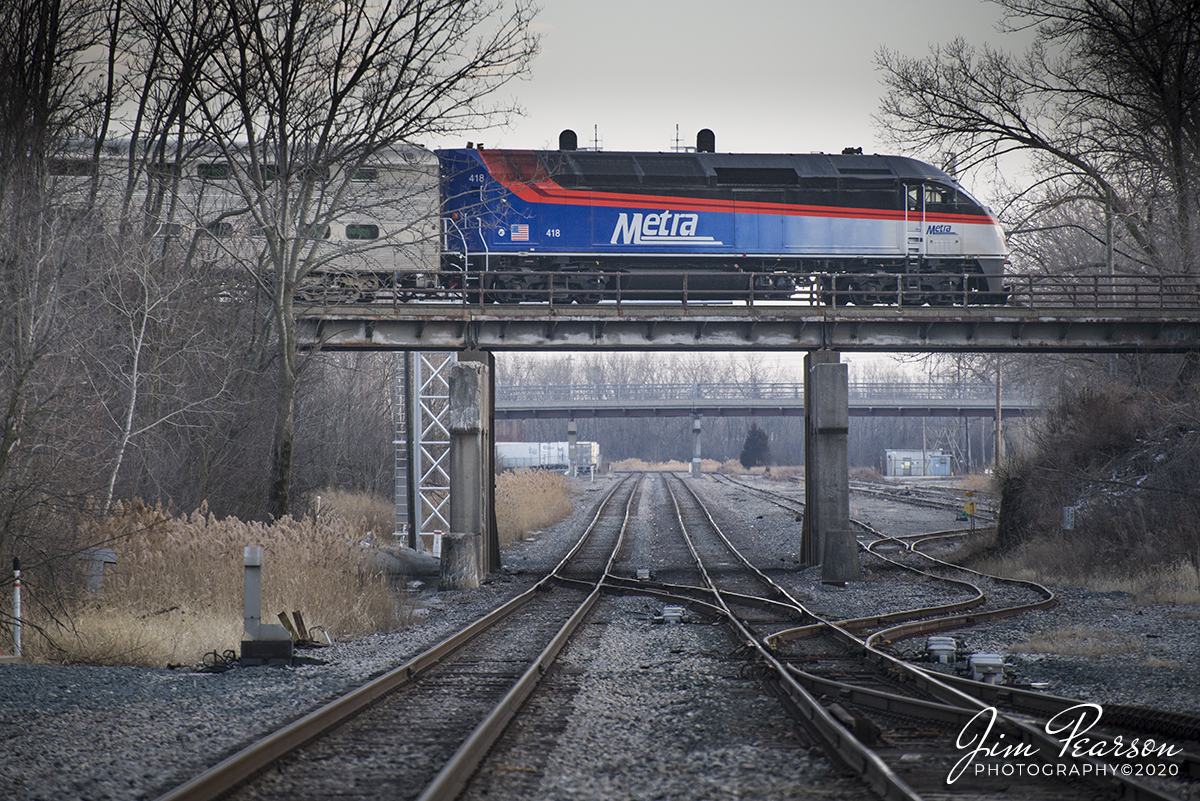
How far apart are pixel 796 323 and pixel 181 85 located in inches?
614

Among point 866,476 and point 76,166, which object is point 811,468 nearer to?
point 76,166

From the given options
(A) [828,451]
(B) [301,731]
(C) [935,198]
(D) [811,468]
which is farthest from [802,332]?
(B) [301,731]

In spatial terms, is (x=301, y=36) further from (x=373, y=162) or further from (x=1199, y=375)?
(x=1199, y=375)

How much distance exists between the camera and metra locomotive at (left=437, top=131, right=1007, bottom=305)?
74.9 feet

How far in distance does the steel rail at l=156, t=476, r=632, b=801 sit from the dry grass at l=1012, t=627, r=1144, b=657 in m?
6.55

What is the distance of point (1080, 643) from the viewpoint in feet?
35.5

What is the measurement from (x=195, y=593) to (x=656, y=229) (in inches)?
569

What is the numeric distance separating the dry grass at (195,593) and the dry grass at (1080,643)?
26.6ft

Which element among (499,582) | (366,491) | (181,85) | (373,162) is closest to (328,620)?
(499,582)

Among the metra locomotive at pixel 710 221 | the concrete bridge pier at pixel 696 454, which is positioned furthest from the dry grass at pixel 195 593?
the concrete bridge pier at pixel 696 454

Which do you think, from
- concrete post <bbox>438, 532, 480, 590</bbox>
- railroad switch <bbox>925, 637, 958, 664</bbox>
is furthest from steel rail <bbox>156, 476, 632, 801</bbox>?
concrete post <bbox>438, 532, 480, 590</bbox>

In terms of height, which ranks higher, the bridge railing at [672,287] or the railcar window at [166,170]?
the railcar window at [166,170]

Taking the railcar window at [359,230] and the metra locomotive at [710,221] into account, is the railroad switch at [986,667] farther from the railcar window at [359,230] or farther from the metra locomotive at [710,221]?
the railcar window at [359,230]

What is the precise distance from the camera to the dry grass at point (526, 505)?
29.2 m
